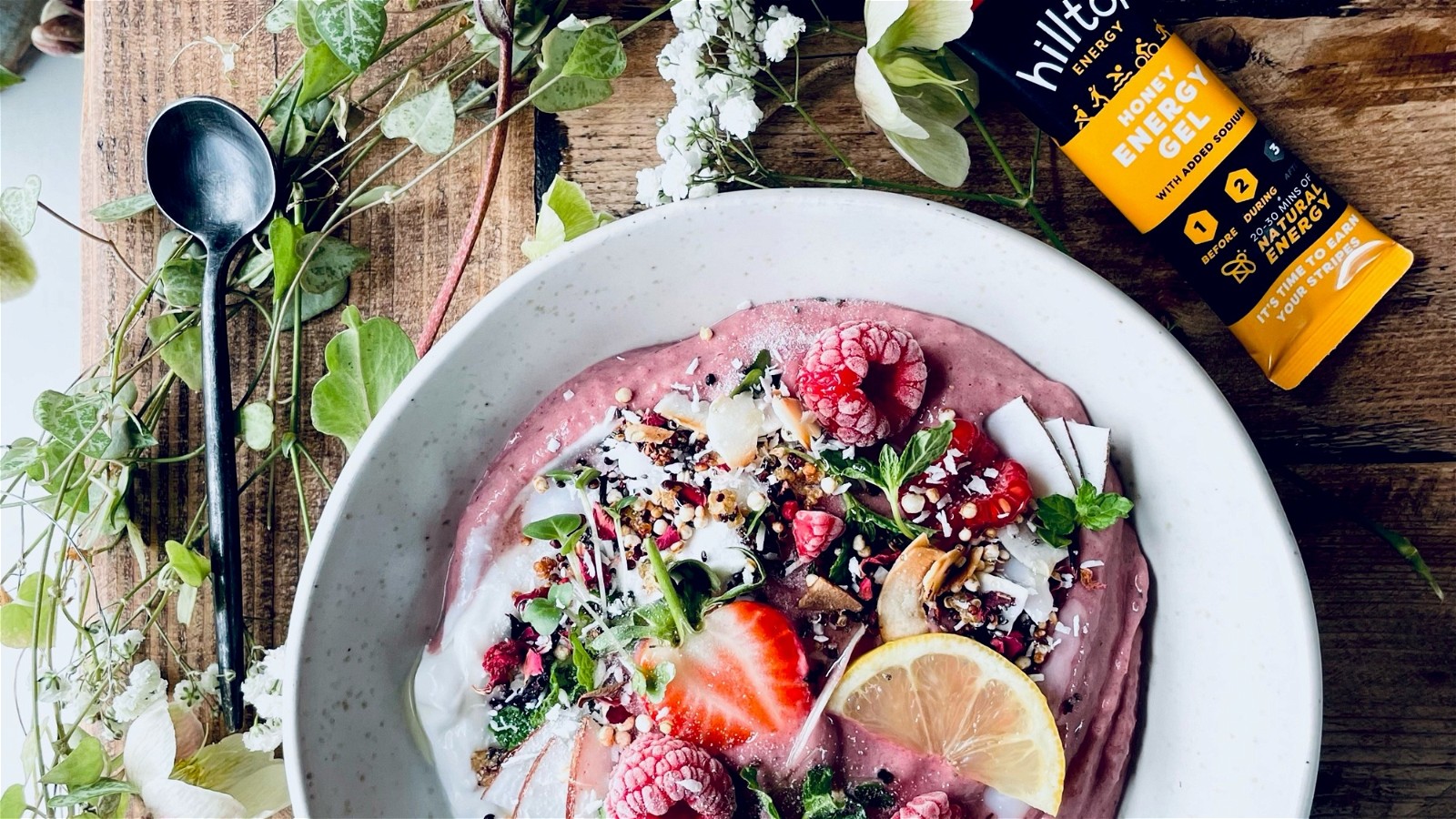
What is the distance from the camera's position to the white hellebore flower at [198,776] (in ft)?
5.00

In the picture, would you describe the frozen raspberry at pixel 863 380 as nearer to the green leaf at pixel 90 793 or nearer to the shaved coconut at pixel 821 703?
the shaved coconut at pixel 821 703

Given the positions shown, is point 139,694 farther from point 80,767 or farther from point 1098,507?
point 1098,507

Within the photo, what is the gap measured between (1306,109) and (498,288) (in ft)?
3.97

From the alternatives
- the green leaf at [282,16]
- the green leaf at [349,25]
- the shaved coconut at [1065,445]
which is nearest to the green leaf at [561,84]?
the green leaf at [349,25]

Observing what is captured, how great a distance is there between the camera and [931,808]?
141cm

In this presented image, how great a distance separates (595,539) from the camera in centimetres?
153

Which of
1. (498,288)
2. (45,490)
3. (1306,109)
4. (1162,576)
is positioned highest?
(45,490)

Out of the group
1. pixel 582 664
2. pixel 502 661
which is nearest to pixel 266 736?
pixel 502 661

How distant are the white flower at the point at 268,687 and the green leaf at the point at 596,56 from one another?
3.13ft

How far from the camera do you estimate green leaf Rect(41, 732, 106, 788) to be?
4.97ft

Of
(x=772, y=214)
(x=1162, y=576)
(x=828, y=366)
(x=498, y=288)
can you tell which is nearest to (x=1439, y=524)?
(x=1162, y=576)

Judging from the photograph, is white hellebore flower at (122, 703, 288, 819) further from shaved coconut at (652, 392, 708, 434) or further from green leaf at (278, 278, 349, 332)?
shaved coconut at (652, 392, 708, 434)

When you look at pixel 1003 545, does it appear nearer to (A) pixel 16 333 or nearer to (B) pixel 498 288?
(B) pixel 498 288

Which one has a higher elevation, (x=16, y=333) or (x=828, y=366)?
(x=16, y=333)
